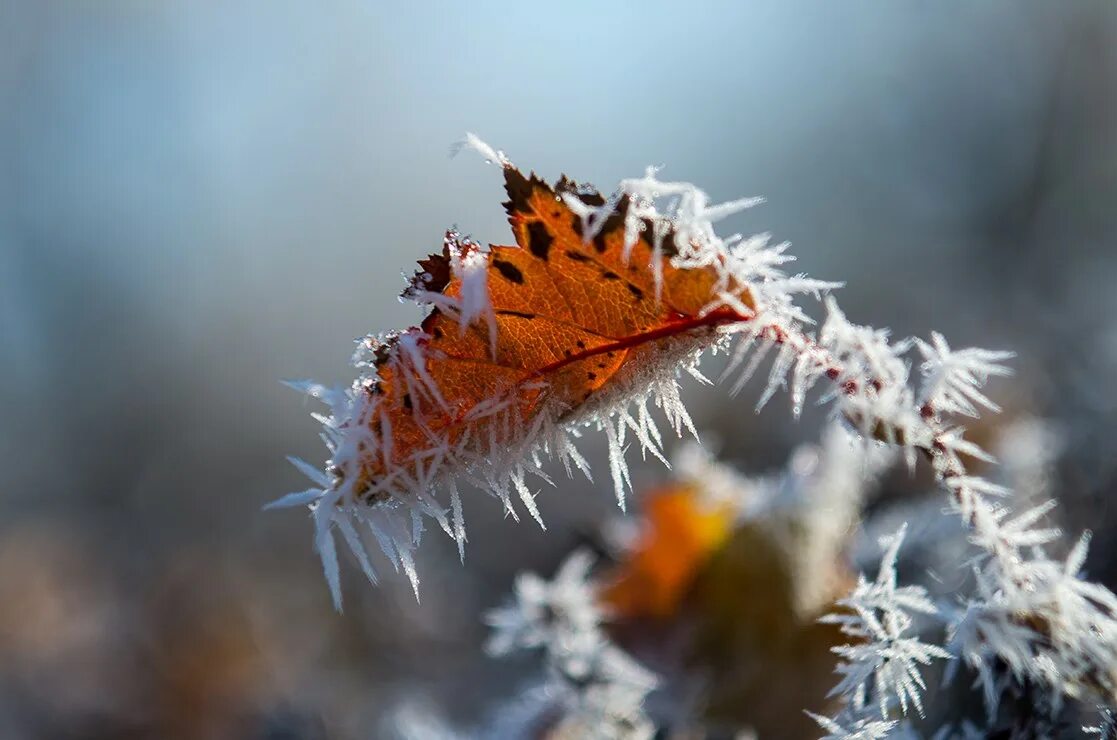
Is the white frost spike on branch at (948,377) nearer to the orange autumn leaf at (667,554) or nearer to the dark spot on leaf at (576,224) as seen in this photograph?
the dark spot on leaf at (576,224)

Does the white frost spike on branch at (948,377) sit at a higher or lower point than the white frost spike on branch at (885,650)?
higher

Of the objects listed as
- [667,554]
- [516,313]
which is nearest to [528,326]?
[516,313]

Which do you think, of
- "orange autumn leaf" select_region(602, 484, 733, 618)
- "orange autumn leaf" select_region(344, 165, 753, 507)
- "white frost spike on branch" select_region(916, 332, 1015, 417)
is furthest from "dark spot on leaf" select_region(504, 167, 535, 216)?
"orange autumn leaf" select_region(602, 484, 733, 618)

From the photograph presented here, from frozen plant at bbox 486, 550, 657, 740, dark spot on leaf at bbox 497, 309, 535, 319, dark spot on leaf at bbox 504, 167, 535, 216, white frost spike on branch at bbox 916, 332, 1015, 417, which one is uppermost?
dark spot on leaf at bbox 504, 167, 535, 216

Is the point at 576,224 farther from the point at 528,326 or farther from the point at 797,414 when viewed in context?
the point at 797,414

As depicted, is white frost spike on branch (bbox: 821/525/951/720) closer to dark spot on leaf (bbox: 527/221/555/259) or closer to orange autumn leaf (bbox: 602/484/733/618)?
dark spot on leaf (bbox: 527/221/555/259)

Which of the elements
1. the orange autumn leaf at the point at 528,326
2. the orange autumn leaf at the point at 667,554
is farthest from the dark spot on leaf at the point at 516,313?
the orange autumn leaf at the point at 667,554
